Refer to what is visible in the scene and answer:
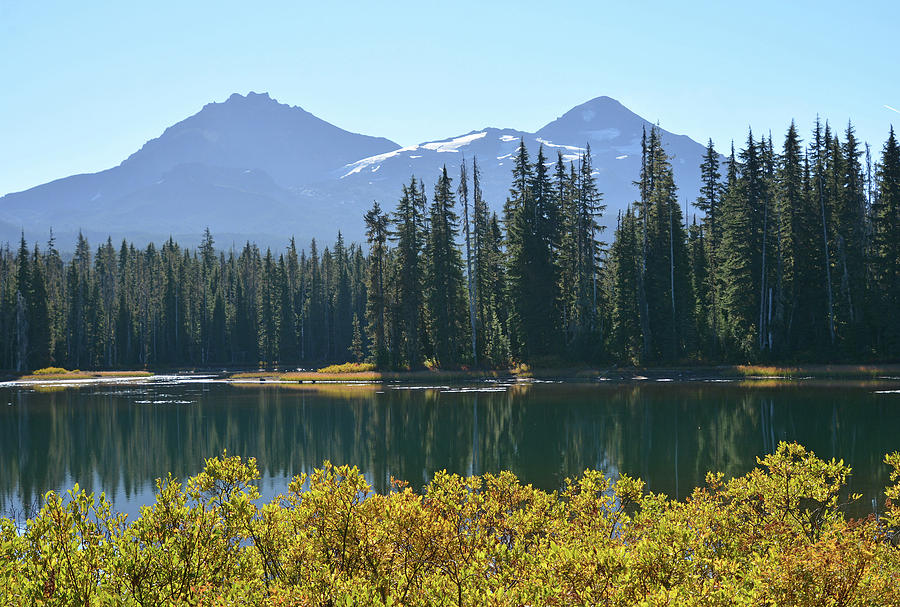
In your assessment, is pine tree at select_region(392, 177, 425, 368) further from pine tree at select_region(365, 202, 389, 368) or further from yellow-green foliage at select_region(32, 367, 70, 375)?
yellow-green foliage at select_region(32, 367, 70, 375)

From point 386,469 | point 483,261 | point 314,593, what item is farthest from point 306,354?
point 314,593

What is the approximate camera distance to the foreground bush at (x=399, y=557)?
5.93 metres

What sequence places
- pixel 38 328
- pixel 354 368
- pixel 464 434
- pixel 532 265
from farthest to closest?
pixel 38 328, pixel 354 368, pixel 532 265, pixel 464 434

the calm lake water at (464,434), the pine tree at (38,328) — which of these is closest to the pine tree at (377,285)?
the calm lake water at (464,434)

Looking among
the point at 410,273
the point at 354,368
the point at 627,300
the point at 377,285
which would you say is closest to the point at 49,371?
the point at 354,368

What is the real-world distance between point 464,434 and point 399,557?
24076mm

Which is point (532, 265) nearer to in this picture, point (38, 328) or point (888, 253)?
point (888, 253)

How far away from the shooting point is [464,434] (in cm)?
3108

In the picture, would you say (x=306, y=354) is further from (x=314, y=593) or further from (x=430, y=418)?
(x=314, y=593)

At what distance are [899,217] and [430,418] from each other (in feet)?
139

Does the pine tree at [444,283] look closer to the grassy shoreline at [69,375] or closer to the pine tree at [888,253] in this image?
the pine tree at [888,253]

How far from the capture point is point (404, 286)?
70.1 meters

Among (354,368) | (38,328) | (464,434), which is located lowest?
(464,434)

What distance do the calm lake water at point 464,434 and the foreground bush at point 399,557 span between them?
10670mm
